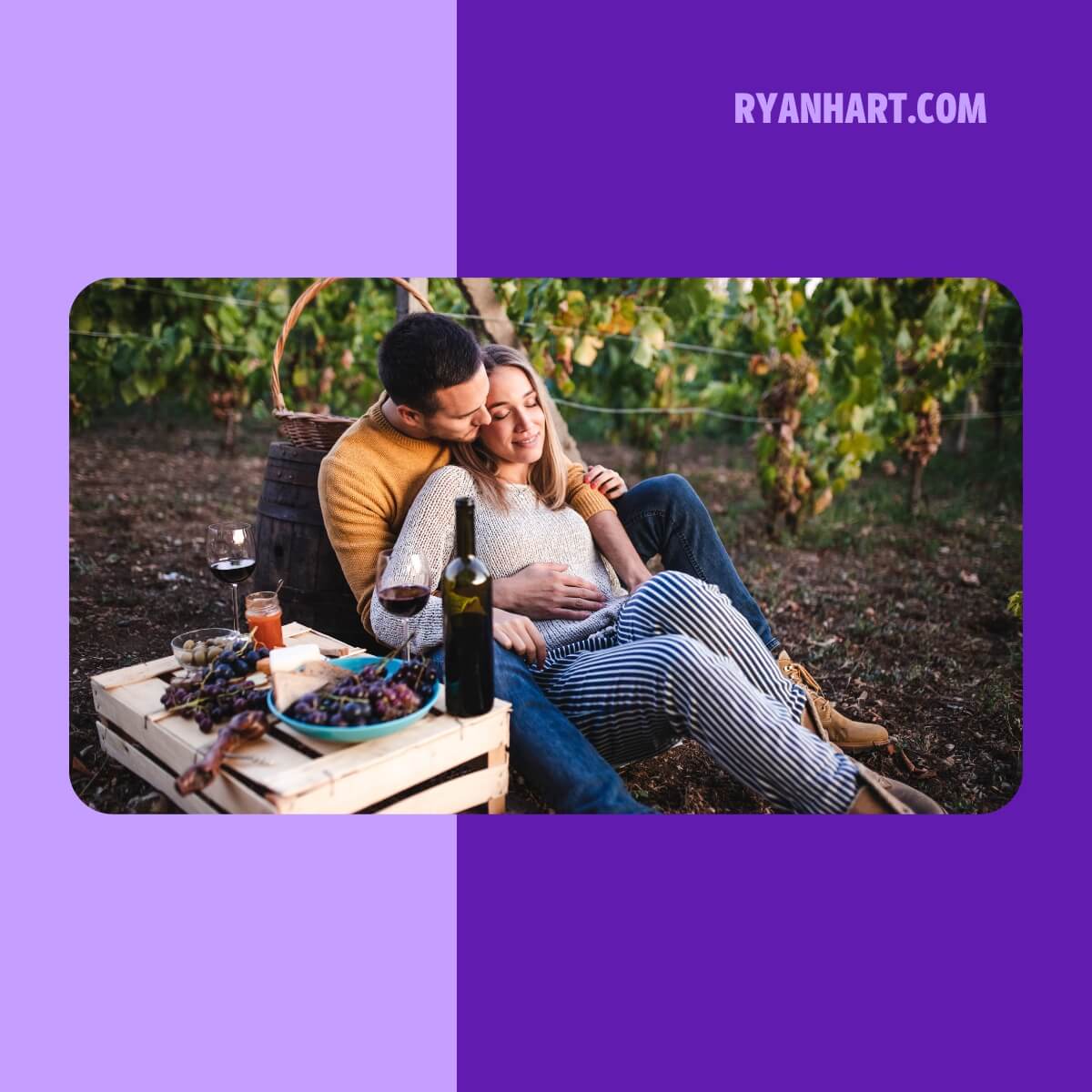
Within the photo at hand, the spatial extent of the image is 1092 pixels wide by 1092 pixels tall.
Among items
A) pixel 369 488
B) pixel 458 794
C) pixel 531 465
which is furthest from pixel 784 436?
pixel 458 794

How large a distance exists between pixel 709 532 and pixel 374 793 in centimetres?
142

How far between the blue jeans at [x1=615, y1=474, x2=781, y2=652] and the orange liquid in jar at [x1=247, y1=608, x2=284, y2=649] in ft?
3.54

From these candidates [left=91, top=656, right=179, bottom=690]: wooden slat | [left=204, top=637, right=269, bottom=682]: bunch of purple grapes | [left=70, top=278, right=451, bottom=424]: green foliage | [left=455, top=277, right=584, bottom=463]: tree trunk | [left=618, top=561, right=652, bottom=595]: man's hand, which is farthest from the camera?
[left=70, top=278, right=451, bottom=424]: green foliage

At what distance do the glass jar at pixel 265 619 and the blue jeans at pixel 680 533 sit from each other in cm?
107

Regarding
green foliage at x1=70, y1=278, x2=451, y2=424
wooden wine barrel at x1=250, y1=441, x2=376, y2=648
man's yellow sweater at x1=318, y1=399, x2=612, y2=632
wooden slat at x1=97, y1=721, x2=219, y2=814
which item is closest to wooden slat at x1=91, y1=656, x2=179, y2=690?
wooden slat at x1=97, y1=721, x2=219, y2=814

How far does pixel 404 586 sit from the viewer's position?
6.57 feet

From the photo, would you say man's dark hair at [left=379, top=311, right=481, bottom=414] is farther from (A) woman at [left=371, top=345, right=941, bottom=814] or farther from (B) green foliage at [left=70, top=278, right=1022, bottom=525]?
(B) green foliage at [left=70, top=278, right=1022, bottom=525]

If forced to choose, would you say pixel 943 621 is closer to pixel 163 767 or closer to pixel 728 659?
pixel 728 659

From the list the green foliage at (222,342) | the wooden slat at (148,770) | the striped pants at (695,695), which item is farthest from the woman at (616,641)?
the green foliage at (222,342)

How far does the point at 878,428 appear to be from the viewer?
579 cm

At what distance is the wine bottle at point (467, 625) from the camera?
5.92 ft

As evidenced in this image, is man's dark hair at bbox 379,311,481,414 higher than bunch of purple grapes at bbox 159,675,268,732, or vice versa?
man's dark hair at bbox 379,311,481,414

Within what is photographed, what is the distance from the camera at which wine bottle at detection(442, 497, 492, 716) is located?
1.80m

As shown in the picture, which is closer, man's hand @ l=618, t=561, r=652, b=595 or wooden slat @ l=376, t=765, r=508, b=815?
wooden slat @ l=376, t=765, r=508, b=815
